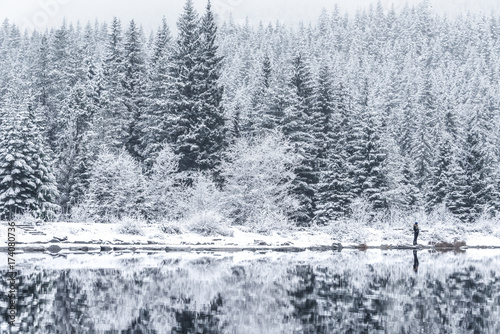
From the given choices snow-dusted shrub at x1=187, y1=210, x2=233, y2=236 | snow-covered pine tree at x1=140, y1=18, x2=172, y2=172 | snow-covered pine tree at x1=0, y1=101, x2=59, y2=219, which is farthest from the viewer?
snow-covered pine tree at x1=140, y1=18, x2=172, y2=172

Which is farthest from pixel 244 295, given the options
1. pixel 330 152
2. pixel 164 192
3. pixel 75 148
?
pixel 75 148

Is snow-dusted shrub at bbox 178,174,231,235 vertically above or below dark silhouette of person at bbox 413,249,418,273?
above

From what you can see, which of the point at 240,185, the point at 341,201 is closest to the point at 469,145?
the point at 341,201

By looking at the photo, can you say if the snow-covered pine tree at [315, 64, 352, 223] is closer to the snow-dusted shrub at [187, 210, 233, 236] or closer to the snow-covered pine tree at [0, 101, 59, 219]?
the snow-dusted shrub at [187, 210, 233, 236]

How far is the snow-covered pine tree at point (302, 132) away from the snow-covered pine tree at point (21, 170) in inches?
677

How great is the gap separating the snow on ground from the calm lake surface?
3.25 m

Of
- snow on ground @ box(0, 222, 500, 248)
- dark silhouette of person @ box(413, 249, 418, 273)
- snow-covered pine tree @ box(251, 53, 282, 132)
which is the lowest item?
dark silhouette of person @ box(413, 249, 418, 273)

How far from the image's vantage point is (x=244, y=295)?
16.6 m

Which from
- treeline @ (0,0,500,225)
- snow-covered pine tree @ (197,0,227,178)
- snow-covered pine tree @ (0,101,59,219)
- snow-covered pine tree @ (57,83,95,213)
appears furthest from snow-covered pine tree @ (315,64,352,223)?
snow-covered pine tree @ (0,101,59,219)

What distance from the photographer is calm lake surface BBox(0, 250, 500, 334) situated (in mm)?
12734

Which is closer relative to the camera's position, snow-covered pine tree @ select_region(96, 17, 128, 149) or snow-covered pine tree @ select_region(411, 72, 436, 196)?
snow-covered pine tree @ select_region(96, 17, 128, 149)

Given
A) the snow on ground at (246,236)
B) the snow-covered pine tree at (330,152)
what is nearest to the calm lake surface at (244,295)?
the snow on ground at (246,236)

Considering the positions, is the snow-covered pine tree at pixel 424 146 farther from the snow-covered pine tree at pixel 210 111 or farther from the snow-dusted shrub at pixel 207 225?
the snow-dusted shrub at pixel 207 225

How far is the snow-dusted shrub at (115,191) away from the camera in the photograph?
36.9 metres
